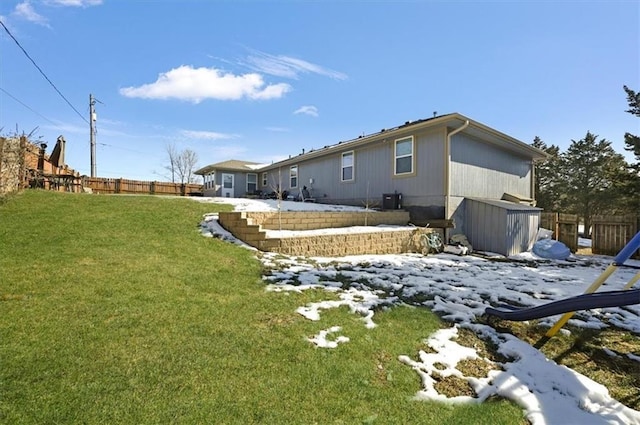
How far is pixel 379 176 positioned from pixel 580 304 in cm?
854

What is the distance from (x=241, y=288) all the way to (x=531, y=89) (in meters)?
10.6

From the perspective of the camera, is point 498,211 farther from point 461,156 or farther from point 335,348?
point 335,348

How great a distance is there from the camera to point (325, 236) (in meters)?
7.03

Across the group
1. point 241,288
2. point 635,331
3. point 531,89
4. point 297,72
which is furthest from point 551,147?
point 241,288

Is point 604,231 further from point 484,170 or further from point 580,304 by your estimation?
point 580,304

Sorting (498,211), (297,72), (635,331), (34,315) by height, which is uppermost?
(297,72)

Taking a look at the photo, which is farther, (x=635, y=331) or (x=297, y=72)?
(x=297, y=72)

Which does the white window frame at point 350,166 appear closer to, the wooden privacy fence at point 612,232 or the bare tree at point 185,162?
the wooden privacy fence at point 612,232

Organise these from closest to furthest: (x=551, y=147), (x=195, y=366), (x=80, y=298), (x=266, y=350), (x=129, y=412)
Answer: (x=129, y=412) → (x=195, y=366) → (x=266, y=350) → (x=80, y=298) → (x=551, y=147)

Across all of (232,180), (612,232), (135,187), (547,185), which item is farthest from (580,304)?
(547,185)

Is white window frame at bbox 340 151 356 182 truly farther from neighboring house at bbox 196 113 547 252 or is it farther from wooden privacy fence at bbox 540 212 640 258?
wooden privacy fence at bbox 540 212 640 258

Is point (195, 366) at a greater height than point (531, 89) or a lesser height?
lesser

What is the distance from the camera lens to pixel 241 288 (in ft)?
13.6

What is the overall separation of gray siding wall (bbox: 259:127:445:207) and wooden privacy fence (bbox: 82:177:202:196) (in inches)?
457
